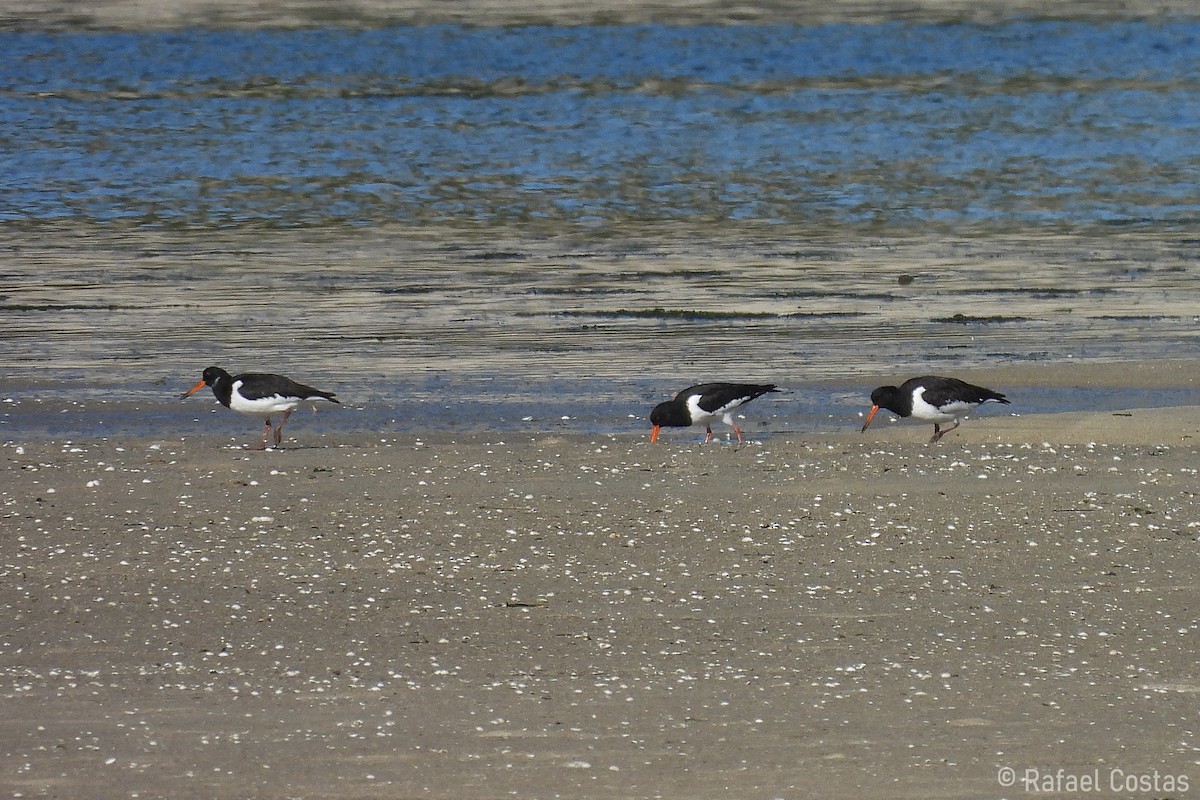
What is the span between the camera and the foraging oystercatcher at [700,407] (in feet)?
34.5

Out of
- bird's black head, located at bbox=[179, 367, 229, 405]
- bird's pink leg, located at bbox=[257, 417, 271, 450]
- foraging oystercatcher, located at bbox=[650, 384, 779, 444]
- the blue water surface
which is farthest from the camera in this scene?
the blue water surface

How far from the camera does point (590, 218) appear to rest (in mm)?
20391

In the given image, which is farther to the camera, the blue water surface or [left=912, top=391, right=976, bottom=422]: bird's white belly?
the blue water surface

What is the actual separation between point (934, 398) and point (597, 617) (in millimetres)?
4025

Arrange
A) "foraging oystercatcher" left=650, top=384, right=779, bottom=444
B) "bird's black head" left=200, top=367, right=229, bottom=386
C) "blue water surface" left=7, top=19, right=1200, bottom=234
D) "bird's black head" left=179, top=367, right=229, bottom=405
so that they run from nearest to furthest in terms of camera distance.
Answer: "foraging oystercatcher" left=650, top=384, right=779, bottom=444 < "bird's black head" left=179, top=367, right=229, bottom=405 < "bird's black head" left=200, top=367, right=229, bottom=386 < "blue water surface" left=7, top=19, right=1200, bottom=234

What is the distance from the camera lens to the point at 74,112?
30969mm

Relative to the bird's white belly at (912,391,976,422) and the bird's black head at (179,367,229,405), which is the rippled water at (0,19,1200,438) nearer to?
the bird's black head at (179,367,229,405)

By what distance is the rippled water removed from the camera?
43.4 ft

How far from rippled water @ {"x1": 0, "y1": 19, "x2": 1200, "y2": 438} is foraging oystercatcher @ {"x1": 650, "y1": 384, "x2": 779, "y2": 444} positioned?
67 cm

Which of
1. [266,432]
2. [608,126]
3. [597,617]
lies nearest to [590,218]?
[608,126]

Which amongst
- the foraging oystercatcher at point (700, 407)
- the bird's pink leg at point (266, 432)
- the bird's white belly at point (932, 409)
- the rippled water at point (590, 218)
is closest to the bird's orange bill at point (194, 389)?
the rippled water at point (590, 218)

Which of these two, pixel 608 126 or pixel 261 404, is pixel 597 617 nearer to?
pixel 261 404

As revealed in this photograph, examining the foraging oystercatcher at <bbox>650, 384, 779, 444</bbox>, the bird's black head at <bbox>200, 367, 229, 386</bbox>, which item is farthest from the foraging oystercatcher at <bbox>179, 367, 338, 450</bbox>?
the foraging oystercatcher at <bbox>650, 384, 779, 444</bbox>

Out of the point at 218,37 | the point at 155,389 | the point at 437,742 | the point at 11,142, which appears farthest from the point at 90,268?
the point at 218,37
